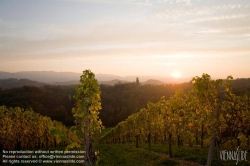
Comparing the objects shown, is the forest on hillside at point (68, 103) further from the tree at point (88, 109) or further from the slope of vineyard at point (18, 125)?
the tree at point (88, 109)

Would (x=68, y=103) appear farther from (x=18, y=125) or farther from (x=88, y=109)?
(x=88, y=109)

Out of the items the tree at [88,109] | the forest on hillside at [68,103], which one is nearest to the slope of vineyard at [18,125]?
the tree at [88,109]

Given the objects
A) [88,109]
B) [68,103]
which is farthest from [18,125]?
[68,103]

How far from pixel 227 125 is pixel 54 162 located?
25.1 m

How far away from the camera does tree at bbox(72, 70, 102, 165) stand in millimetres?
12633

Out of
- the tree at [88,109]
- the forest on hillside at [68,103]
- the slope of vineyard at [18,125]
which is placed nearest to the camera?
the tree at [88,109]

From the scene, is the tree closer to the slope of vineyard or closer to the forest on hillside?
the slope of vineyard

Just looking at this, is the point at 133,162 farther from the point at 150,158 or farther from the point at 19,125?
the point at 19,125

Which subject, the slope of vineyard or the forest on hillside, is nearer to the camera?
the slope of vineyard

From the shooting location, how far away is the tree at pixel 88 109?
41.4 ft

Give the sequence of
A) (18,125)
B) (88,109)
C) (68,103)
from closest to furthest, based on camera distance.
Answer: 1. (88,109)
2. (18,125)
3. (68,103)

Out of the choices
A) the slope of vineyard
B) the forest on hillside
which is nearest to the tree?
the slope of vineyard

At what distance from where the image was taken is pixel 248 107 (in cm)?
1759

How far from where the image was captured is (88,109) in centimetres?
1309
